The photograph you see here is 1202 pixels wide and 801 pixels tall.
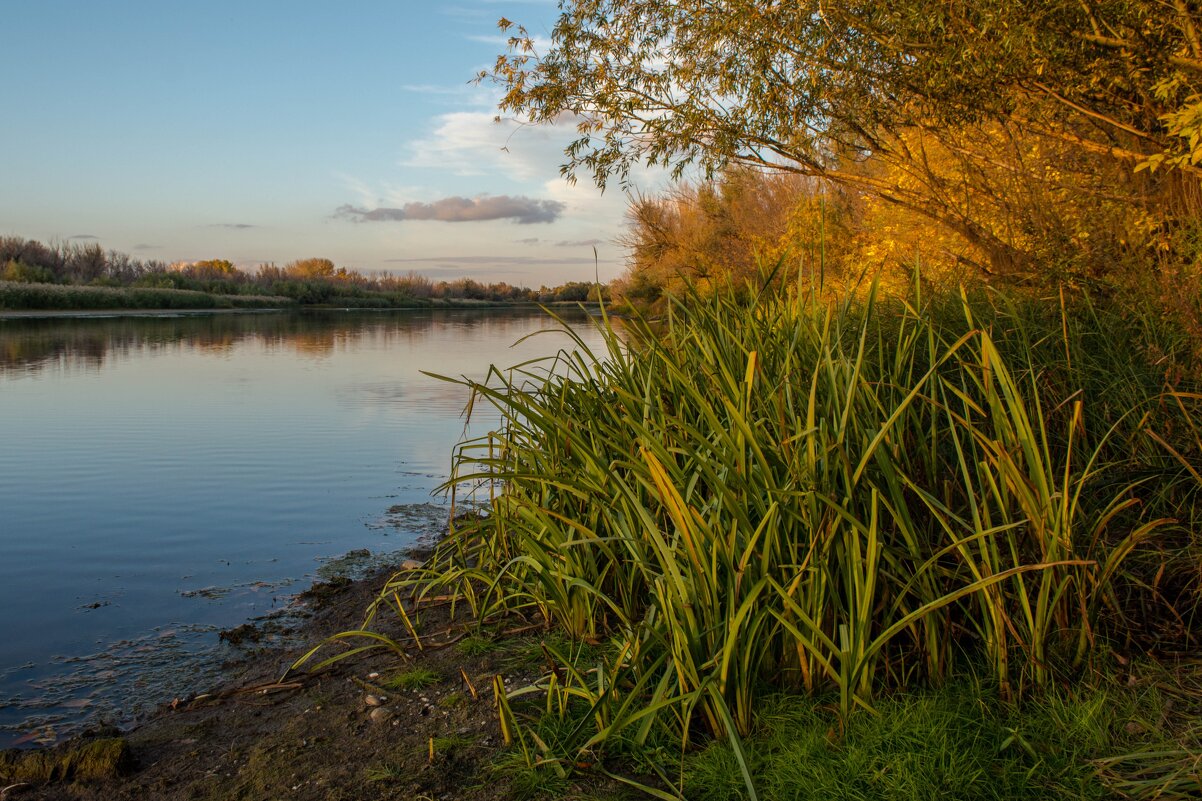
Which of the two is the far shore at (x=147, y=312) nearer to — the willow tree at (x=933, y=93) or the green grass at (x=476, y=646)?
the willow tree at (x=933, y=93)

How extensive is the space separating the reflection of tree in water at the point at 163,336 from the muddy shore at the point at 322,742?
702 inches

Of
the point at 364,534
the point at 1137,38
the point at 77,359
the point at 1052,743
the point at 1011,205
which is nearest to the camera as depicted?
the point at 1052,743

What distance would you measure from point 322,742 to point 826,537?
1.92 meters

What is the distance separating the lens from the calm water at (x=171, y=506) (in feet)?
14.1

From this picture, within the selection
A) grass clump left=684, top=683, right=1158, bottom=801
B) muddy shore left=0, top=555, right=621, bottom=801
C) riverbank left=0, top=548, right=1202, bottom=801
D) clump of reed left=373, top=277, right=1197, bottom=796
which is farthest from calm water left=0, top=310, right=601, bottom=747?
grass clump left=684, top=683, right=1158, bottom=801

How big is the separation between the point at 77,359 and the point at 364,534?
59.5 feet

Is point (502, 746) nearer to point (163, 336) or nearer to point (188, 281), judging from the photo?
point (163, 336)

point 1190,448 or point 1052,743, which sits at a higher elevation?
point 1190,448

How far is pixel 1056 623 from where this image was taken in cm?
272

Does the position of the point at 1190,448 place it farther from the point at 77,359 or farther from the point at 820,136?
the point at 77,359

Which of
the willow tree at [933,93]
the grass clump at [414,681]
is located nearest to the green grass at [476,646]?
the grass clump at [414,681]

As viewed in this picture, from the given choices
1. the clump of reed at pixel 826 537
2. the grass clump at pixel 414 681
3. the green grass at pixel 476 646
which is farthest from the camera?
the green grass at pixel 476 646

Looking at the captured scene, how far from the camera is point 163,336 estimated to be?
3022cm

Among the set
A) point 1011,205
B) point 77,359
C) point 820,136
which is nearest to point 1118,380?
point 1011,205
